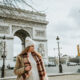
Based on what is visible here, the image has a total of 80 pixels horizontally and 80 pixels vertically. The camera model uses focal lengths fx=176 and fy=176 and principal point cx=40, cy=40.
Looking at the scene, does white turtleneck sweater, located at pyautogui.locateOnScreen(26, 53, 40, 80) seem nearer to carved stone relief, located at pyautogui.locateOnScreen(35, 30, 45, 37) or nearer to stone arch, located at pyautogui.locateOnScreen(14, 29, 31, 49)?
stone arch, located at pyautogui.locateOnScreen(14, 29, 31, 49)

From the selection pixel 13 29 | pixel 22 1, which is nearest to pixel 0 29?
pixel 13 29

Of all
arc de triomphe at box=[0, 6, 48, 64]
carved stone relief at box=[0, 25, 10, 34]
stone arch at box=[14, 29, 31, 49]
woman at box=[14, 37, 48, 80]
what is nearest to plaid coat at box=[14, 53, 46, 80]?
woman at box=[14, 37, 48, 80]

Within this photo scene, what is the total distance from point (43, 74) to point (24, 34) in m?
24.9

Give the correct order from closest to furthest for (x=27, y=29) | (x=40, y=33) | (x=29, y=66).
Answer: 1. (x=29, y=66)
2. (x=27, y=29)
3. (x=40, y=33)

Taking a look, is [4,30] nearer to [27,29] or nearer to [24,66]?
[27,29]

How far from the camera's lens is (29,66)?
2248mm

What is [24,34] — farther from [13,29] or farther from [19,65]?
[19,65]

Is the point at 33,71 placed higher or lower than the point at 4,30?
lower

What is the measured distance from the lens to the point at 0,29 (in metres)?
23.3

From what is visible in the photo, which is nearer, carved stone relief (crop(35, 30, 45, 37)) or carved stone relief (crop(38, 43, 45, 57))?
carved stone relief (crop(38, 43, 45, 57))

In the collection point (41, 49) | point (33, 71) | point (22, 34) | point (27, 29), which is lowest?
point (33, 71)

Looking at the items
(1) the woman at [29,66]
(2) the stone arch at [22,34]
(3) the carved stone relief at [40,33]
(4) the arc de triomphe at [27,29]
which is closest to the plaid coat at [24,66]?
(1) the woman at [29,66]

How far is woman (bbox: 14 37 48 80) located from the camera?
2238 millimetres

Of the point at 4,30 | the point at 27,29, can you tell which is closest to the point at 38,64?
the point at 4,30
